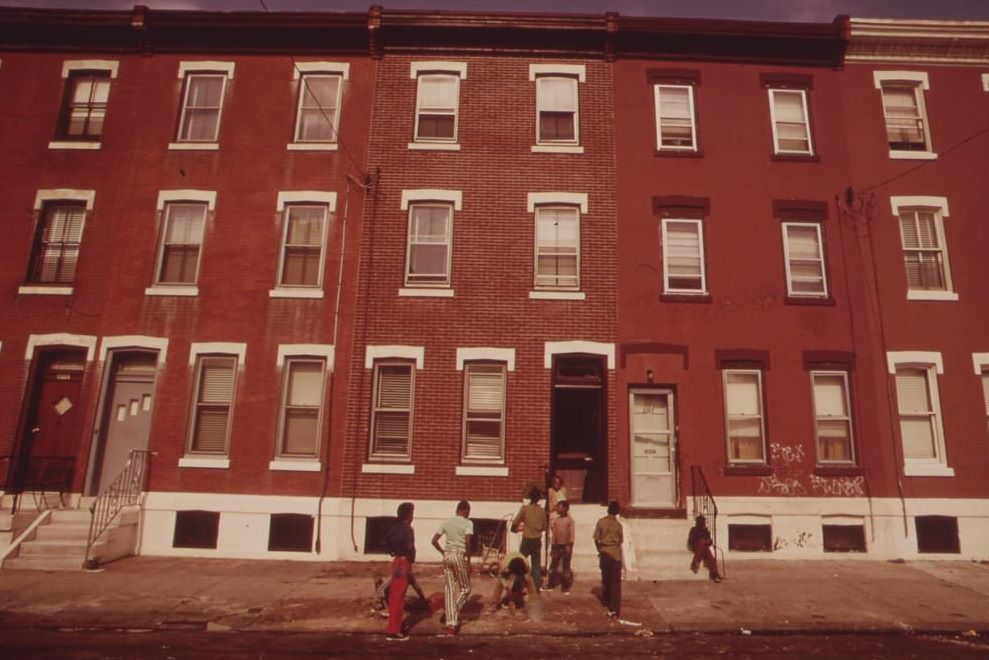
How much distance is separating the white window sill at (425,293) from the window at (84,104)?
27.9 ft

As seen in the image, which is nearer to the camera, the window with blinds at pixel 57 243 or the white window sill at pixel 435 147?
the window with blinds at pixel 57 243

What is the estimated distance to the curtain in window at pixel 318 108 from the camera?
14.0 meters

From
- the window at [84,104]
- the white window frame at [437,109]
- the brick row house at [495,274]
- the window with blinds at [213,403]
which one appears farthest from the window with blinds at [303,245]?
the window at [84,104]

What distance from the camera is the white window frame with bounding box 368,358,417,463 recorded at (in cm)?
1244

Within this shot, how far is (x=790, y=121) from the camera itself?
1421cm

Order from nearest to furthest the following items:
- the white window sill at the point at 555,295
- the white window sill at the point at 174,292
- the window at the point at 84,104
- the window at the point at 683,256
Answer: the white window sill at the point at 555,295 → the white window sill at the point at 174,292 → the window at the point at 683,256 → the window at the point at 84,104

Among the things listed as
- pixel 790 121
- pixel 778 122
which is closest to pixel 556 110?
pixel 778 122

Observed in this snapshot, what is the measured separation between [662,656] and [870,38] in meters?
14.8

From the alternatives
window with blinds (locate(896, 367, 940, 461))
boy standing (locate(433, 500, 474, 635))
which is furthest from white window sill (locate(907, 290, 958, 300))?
boy standing (locate(433, 500, 474, 635))

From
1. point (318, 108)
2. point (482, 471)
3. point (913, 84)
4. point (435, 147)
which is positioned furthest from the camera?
point (913, 84)

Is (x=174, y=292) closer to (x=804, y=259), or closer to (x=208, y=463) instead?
(x=208, y=463)

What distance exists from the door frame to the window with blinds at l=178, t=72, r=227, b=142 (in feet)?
16.9

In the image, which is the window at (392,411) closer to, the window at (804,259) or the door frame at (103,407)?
the door frame at (103,407)

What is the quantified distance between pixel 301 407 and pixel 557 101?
30.6 feet
